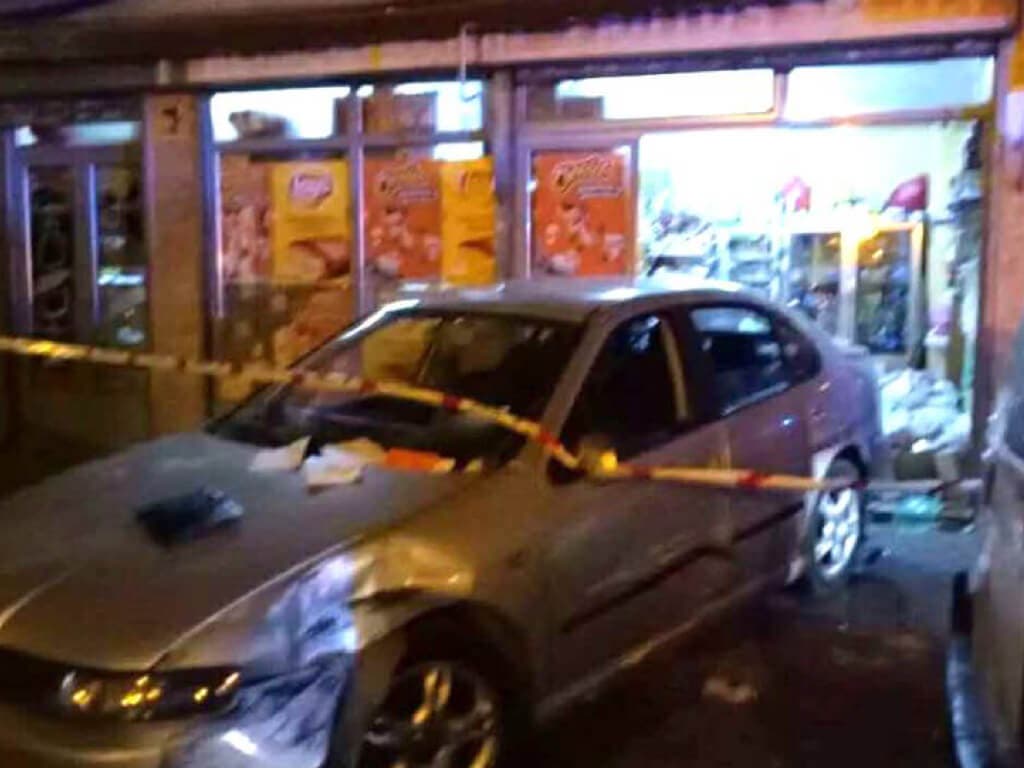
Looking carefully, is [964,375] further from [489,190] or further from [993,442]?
[993,442]

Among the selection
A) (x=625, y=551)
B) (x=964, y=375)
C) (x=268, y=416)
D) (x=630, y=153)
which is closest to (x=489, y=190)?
(x=630, y=153)

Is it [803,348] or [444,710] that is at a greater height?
[803,348]

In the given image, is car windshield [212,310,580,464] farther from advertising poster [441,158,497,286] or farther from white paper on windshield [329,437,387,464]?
advertising poster [441,158,497,286]

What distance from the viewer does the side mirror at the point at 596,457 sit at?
17.2 ft

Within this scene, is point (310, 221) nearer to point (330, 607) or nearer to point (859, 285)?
point (859, 285)

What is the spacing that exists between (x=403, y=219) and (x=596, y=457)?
5.68m

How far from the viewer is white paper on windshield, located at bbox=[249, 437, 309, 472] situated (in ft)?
17.3

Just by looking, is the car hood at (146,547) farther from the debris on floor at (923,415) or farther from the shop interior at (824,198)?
the debris on floor at (923,415)

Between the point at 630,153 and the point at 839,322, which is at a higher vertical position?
the point at 630,153

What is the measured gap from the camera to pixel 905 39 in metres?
9.08

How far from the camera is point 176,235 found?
11.3 m

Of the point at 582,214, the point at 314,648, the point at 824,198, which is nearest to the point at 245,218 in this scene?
the point at 582,214

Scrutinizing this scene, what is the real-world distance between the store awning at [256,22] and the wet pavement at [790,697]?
408 centimetres

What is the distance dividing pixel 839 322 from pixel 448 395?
19.0 ft
